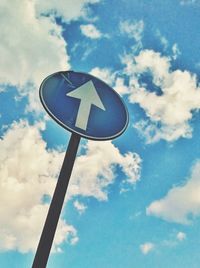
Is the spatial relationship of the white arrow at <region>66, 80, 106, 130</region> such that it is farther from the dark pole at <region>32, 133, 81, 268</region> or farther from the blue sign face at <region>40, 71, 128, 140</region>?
the dark pole at <region>32, 133, 81, 268</region>

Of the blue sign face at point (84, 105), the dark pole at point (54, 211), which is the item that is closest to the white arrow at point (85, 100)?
the blue sign face at point (84, 105)

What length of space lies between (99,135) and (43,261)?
1.02 metres

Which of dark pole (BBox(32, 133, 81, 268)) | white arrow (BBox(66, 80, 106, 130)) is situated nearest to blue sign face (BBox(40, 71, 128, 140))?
white arrow (BBox(66, 80, 106, 130))

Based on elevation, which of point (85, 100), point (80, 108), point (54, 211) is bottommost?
point (54, 211)

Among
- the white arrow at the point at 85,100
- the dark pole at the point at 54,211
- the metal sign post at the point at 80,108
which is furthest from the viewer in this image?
the white arrow at the point at 85,100

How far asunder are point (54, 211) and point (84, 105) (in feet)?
3.03

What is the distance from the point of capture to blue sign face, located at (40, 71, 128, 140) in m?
2.27

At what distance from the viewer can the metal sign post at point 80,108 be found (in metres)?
2.16

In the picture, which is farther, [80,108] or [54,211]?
[80,108]

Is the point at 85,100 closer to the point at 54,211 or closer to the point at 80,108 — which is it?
the point at 80,108

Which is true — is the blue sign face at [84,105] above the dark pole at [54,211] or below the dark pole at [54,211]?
above

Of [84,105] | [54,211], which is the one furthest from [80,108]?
[54,211]

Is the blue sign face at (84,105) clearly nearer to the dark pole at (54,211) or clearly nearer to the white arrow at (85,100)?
the white arrow at (85,100)

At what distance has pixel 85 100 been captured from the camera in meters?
2.42
